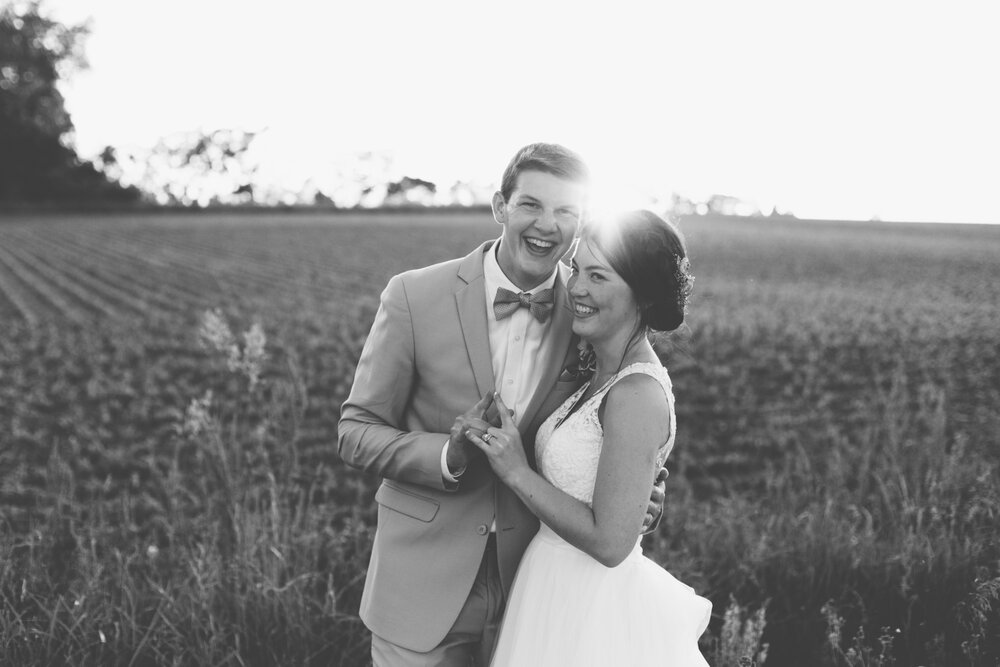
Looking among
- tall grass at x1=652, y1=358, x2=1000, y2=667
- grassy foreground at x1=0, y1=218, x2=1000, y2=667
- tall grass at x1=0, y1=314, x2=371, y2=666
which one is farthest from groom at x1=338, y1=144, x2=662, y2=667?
tall grass at x1=652, y1=358, x2=1000, y2=667

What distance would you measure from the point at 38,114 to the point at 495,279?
68.1 meters

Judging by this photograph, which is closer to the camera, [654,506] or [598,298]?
[598,298]

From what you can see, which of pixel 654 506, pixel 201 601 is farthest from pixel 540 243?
pixel 201 601

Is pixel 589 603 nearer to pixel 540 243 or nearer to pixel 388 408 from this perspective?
pixel 388 408

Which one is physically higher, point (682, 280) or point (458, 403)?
point (682, 280)

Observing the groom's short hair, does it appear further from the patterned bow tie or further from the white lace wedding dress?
the white lace wedding dress

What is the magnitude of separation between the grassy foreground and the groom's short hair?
542 mm

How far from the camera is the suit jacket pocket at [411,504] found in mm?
2645

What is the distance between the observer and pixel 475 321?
8.71 feet

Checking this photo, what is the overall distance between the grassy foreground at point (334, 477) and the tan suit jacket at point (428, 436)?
82 cm

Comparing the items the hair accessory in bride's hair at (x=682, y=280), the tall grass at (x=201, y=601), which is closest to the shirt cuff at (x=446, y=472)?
the hair accessory in bride's hair at (x=682, y=280)

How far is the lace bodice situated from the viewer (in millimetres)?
2447

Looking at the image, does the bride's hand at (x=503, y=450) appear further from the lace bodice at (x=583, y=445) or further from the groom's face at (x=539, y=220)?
the groom's face at (x=539, y=220)

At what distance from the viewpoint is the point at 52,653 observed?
3209 millimetres
